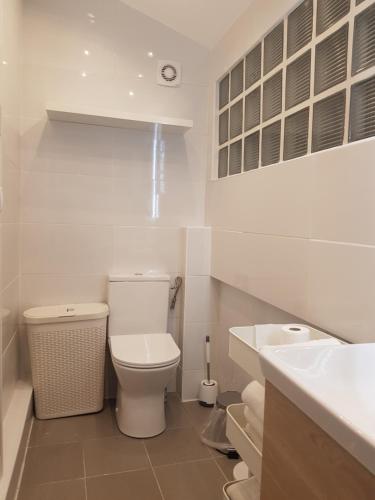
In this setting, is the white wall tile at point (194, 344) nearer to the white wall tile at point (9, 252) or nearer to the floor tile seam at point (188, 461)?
the floor tile seam at point (188, 461)

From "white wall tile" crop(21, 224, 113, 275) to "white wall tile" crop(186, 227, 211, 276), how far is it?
0.52 m

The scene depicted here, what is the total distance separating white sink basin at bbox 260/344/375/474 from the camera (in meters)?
0.54

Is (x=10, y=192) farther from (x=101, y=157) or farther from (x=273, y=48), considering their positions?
(x=273, y=48)

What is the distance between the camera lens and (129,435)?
210 centimetres

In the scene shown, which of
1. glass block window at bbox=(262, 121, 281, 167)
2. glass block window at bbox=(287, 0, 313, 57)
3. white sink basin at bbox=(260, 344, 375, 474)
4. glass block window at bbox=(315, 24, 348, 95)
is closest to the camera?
white sink basin at bbox=(260, 344, 375, 474)

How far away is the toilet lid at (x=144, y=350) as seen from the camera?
6.52 ft

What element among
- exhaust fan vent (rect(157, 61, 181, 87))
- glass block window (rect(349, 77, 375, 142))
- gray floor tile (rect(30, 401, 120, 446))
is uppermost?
exhaust fan vent (rect(157, 61, 181, 87))

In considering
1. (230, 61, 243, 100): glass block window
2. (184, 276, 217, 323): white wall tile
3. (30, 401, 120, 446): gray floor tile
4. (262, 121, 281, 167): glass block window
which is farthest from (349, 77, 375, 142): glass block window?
(30, 401, 120, 446): gray floor tile

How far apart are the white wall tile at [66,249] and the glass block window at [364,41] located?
172 cm

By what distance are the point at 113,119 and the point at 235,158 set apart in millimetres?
766

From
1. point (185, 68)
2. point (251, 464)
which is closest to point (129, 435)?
point (251, 464)

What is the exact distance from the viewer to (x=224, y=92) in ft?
7.98

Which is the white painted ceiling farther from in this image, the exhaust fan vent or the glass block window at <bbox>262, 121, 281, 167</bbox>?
the glass block window at <bbox>262, 121, 281, 167</bbox>

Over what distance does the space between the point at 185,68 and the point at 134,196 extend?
3.06 feet
